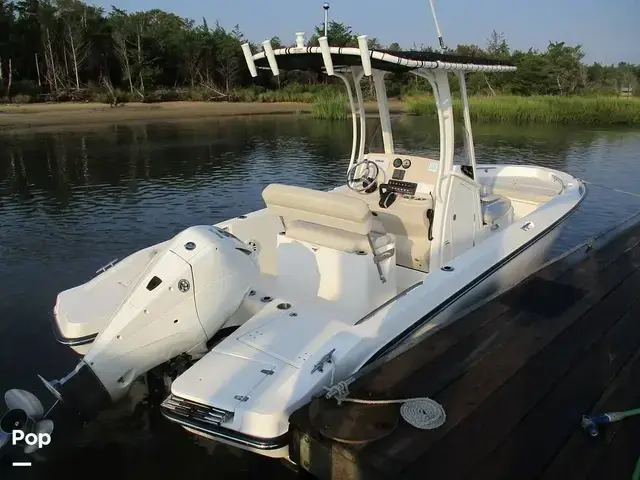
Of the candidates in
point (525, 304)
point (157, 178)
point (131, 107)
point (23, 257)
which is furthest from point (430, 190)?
point (131, 107)

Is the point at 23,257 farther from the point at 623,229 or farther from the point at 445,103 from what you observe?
the point at 623,229

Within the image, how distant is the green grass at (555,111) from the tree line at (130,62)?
5.53m

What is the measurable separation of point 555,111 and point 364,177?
21.4m

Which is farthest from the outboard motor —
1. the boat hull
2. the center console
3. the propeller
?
the center console

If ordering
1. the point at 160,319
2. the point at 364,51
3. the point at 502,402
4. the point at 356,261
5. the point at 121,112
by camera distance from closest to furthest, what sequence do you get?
the point at 502,402 < the point at 160,319 < the point at 364,51 < the point at 356,261 < the point at 121,112

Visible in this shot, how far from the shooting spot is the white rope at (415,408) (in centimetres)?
283

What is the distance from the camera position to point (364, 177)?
5770 mm

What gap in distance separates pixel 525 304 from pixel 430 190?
4.96ft

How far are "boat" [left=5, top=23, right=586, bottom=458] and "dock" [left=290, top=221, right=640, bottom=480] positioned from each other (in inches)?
9.3

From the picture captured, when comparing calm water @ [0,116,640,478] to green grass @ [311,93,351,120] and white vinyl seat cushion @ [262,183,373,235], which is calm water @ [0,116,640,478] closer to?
green grass @ [311,93,351,120]

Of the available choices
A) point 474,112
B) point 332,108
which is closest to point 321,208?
point 474,112

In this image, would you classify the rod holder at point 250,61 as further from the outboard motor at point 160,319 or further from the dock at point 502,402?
the dock at point 502,402

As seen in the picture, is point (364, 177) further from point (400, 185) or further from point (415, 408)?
point (415, 408)

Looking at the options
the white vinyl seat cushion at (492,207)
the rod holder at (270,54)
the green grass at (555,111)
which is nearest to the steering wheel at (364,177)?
the white vinyl seat cushion at (492,207)
